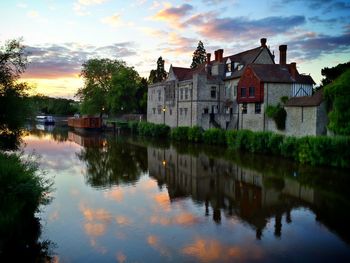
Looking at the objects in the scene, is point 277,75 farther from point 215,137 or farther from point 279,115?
point 215,137

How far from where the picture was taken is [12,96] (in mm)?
17281

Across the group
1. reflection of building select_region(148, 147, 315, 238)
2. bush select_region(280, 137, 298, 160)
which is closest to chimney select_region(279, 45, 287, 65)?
bush select_region(280, 137, 298, 160)

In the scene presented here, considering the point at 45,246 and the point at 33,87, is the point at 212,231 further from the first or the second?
the point at 33,87

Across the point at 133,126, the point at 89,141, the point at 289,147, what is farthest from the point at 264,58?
the point at 133,126

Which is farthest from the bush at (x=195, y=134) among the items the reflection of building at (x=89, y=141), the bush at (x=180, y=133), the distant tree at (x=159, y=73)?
the distant tree at (x=159, y=73)

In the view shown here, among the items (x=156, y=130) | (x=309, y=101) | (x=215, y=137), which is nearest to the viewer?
(x=309, y=101)

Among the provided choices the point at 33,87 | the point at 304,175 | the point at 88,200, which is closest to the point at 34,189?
the point at 88,200

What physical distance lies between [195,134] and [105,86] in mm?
34845

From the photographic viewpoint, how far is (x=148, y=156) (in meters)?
32.9

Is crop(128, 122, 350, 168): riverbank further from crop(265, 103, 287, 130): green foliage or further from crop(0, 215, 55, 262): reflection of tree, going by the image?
crop(0, 215, 55, 262): reflection of tree

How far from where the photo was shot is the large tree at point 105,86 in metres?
69.3

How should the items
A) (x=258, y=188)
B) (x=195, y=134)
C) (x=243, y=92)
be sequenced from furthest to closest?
(x=195, y=134) → (x=243, y=92) → (x=258, y=188)

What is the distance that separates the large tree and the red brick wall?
32.1 metres

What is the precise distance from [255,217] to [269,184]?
6.48 meters
